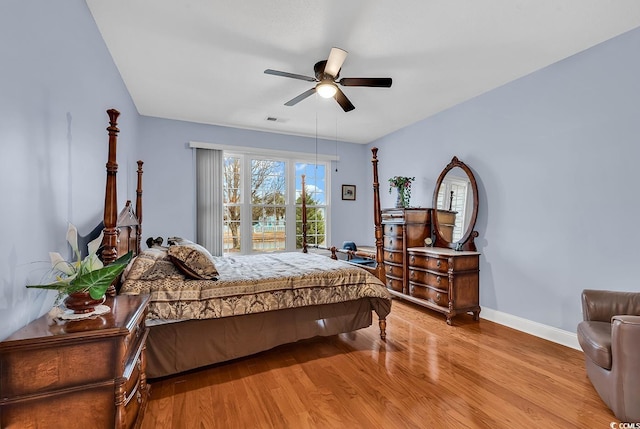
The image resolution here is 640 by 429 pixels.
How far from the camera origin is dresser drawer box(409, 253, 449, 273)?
11.8 feet

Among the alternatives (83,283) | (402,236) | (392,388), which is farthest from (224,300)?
(402,236)

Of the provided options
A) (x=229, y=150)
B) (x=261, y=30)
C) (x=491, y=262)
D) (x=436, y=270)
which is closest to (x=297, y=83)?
(x=261, y=30)

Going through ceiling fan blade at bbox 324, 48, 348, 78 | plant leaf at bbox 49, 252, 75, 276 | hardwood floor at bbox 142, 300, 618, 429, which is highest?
ceiling fan blade at bbox 324, 48, 348, 78

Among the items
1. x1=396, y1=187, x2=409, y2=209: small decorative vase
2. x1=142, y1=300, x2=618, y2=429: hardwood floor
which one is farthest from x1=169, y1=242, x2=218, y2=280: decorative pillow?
x1=396, y1=187, x2=409, y2=209: small decorative vase

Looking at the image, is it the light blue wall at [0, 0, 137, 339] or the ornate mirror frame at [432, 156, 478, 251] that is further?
the ornate mirror frame at [432, 156, 478, 251]

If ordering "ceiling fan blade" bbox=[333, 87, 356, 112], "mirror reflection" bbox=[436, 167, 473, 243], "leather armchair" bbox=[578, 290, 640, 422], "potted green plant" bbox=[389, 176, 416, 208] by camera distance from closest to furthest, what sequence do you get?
1. "leather armchair" bbox=[578, 290, 640, 422]
2. "ceiling fan blade" bbox=[333, 87, 356, 112]
3. "mirror reflection" bbox=[436, 167, 473, 243]
4. "potted green plant" bbox=[389, 176, 416, 208]

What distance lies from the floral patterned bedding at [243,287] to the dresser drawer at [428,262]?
1.06 metres

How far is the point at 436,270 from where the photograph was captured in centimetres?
369

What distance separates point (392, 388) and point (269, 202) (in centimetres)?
370

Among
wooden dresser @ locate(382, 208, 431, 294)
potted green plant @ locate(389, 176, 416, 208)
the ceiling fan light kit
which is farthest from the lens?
potted green plant @ locate(389, 176, 416, 208)

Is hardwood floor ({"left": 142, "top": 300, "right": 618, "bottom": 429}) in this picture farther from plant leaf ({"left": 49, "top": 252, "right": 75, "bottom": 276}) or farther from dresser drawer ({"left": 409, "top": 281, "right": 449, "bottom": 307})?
plant leaf ({"left": 49, "top": 252, "right": 75, "bottom": 276})

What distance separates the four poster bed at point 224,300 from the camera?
2172mm

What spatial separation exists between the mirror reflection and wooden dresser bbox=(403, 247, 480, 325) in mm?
408

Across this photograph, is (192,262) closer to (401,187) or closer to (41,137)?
(41,137)
